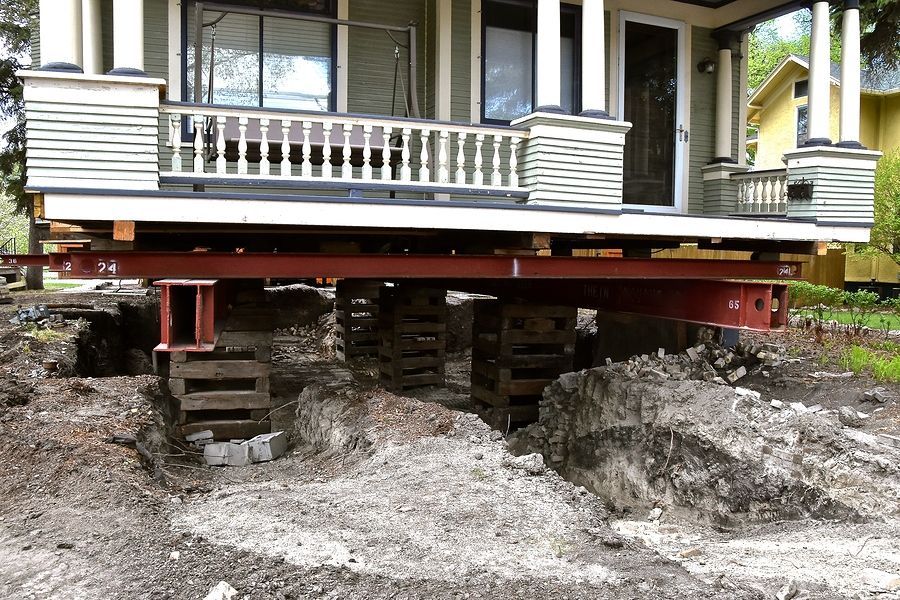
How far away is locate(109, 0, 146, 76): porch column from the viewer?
5465mm

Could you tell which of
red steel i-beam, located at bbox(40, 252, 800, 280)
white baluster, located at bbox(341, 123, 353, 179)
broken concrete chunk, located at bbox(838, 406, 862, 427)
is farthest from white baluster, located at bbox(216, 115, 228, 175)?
broken concrete chunk, located at bbox(838, 406, 862, 427)

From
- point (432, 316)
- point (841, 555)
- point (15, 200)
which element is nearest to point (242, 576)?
point (841, 555)

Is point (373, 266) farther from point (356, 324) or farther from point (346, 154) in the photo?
point (356, 324)

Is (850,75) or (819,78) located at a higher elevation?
(850,75)

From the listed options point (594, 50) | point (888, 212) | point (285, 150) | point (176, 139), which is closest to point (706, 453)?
point (594, 50)

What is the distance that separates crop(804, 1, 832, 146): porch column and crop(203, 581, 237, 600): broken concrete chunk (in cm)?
765

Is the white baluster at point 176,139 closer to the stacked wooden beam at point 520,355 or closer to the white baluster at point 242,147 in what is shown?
the white baluster at point 242,147

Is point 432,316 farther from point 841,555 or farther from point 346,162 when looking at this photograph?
point 841,555

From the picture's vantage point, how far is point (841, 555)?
3.54 m

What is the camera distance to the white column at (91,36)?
6.86 metres

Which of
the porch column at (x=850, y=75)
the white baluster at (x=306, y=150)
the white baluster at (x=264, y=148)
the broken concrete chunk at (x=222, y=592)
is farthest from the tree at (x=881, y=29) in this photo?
the broken concrete chunk at (x=222, y=592)

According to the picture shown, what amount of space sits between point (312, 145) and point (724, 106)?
19.6 ft

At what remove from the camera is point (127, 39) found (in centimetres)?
552

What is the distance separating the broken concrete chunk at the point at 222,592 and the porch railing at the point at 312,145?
3.74 metres
